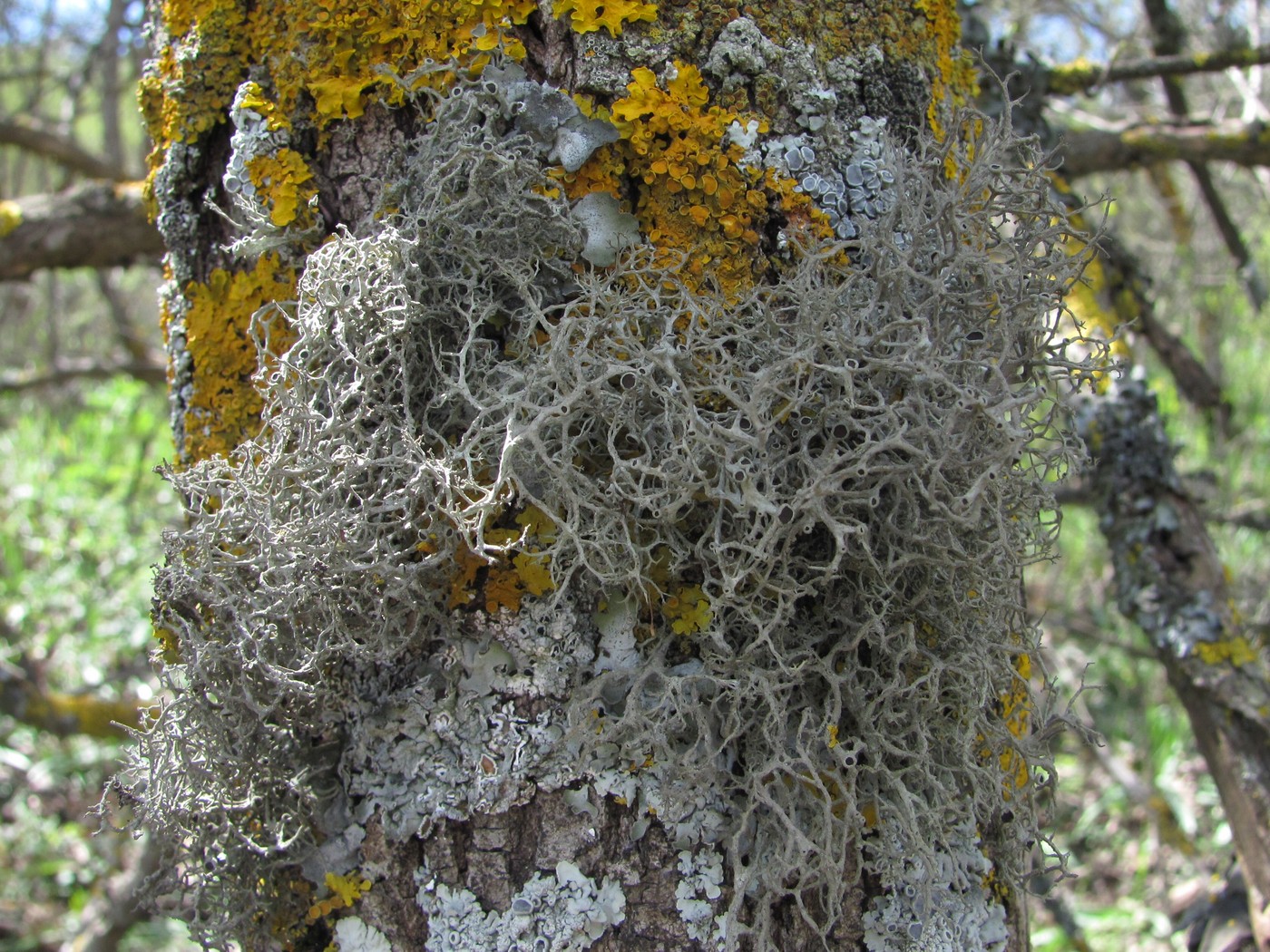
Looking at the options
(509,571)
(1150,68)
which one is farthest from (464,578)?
(1150,68)

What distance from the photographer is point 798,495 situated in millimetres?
740

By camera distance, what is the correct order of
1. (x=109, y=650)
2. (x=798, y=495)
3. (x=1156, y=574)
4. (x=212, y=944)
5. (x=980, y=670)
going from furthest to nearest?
(x=109, y=650), (x=1156, y=574), (x=212, y=944), (x=980, y=670), (x=798, y=495)

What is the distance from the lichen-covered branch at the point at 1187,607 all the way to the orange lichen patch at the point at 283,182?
4.31 ft

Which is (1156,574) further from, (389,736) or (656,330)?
(389,736)

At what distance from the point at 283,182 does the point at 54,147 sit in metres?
2.50

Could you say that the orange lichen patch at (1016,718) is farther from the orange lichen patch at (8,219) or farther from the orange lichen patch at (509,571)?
the orange lichen patch at (8,219)

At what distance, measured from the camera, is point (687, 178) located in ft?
2.81

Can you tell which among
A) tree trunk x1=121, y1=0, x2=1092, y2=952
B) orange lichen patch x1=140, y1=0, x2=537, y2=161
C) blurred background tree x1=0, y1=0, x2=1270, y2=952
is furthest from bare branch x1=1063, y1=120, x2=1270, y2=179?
orange lichen patch x1=140, y1=0, x2=537, y2=161

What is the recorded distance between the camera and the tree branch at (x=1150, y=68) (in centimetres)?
193

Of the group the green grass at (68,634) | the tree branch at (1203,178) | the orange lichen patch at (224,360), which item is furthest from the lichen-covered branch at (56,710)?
the tree branch at (1203,178)

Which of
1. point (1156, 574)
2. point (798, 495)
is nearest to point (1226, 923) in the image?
point (1156, 574)

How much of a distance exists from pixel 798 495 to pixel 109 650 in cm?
369

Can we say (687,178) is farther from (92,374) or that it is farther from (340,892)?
(92,374)

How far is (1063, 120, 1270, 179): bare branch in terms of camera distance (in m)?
2.06
